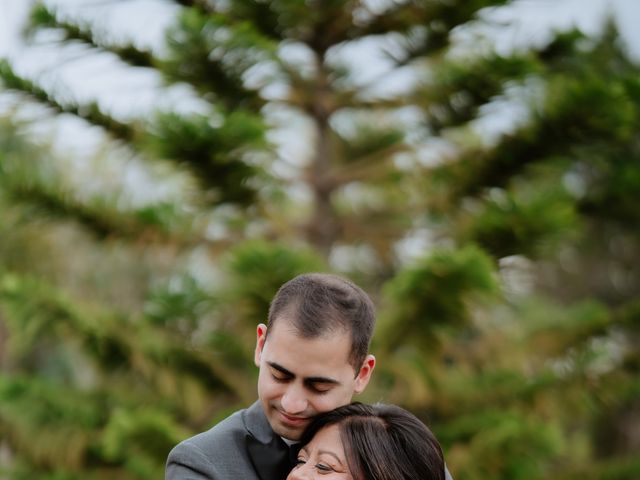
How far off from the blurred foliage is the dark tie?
2510 mm

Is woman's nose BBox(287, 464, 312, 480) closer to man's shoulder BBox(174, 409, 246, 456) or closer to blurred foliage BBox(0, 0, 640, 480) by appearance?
man's shoulder BBox(174, 409, 246, 456)

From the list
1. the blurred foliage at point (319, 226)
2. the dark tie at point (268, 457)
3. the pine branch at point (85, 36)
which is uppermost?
the dark tie at point (268, 457)

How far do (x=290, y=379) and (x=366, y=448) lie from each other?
0.98 ft

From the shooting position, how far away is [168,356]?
6.31 meters

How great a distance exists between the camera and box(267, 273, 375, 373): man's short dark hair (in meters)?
2.42

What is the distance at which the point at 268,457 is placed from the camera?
8.37 feet

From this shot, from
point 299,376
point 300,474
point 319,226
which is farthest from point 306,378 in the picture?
point 319,226

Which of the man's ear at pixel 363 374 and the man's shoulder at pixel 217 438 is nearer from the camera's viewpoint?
the man's shoulder at pixel 217 438

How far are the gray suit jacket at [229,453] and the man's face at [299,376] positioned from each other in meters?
0.09

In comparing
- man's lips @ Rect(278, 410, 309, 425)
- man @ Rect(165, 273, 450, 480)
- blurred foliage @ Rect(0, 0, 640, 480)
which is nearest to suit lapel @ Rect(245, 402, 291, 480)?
man @ Rect(165, 273, 450, 480)

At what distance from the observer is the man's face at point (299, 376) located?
2.38m

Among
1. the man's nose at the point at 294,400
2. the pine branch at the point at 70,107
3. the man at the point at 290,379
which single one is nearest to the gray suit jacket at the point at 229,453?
the man at the point at 290,379

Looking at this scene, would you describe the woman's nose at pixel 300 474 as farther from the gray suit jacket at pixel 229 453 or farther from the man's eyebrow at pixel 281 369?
the man's eyebrow at pixel 281 369

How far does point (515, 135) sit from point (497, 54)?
730 mm
